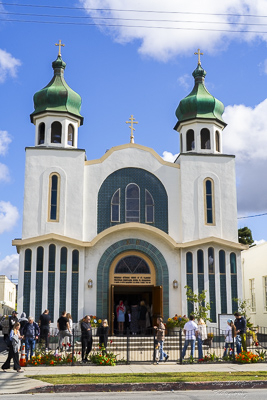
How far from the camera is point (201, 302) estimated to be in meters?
23.2

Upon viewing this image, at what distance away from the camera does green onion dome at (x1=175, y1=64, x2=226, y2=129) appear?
1038 inches

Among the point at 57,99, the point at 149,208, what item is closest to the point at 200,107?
the point at 149,208

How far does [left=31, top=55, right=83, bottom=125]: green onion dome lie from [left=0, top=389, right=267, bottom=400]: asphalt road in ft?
53.7

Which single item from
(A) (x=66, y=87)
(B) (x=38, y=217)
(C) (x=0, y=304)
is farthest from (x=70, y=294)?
(C) (x=0, y=304)

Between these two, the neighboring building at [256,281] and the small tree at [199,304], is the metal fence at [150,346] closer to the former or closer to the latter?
the small tree at [199,304]

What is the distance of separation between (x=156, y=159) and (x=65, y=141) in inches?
177

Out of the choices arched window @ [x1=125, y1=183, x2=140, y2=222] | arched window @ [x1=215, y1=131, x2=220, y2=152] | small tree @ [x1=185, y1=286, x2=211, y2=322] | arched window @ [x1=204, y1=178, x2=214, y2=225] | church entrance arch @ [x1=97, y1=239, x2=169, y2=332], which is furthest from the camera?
arched window @ [x1=215, y1=131, x2=220, y2=152]

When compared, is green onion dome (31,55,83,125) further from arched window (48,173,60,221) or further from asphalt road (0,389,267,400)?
asphalt road (0,389,267,400)

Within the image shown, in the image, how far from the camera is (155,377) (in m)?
13.3

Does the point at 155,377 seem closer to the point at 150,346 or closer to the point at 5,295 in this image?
the point at 150,346

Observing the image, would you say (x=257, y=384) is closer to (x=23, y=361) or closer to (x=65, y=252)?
(x=23, y=361)

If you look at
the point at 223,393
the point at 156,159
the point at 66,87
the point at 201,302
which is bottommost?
Answer: the point at 223,393

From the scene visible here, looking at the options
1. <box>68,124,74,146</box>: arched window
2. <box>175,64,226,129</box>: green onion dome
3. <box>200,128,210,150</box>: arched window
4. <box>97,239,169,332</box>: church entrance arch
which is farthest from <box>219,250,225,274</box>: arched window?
<box>68,124,74,146</box>: arched window

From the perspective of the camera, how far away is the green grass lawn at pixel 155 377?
503 inches
